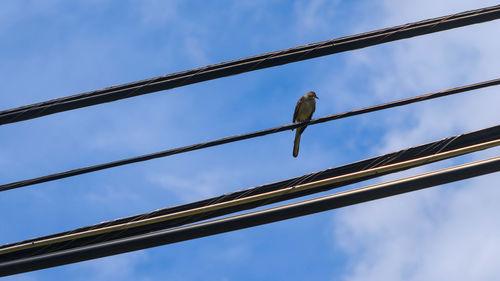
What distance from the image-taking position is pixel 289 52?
6.88m

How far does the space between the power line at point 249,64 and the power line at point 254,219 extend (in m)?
1.98

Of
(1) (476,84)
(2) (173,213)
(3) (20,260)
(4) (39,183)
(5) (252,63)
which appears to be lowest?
(3) (20,260)

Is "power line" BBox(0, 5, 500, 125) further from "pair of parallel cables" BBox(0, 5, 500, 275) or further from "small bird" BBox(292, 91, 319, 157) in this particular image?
"small bird" BBox(292, 91, 319, 157)

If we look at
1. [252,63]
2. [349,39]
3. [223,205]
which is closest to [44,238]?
[223,205]

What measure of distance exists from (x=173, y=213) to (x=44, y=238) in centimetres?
101

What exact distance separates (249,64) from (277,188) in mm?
1837

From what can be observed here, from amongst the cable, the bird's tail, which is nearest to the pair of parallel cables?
the cable

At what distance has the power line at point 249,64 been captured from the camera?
649cm

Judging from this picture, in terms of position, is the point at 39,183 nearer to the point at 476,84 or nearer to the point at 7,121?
the point at 7,121

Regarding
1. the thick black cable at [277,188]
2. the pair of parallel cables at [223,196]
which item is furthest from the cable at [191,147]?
the thick black cable at [277,188]

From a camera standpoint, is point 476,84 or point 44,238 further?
point 476,84

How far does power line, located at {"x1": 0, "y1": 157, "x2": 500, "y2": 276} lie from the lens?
477cm

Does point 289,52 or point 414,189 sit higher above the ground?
point 289,52

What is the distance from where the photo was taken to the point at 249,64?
6746 mm
